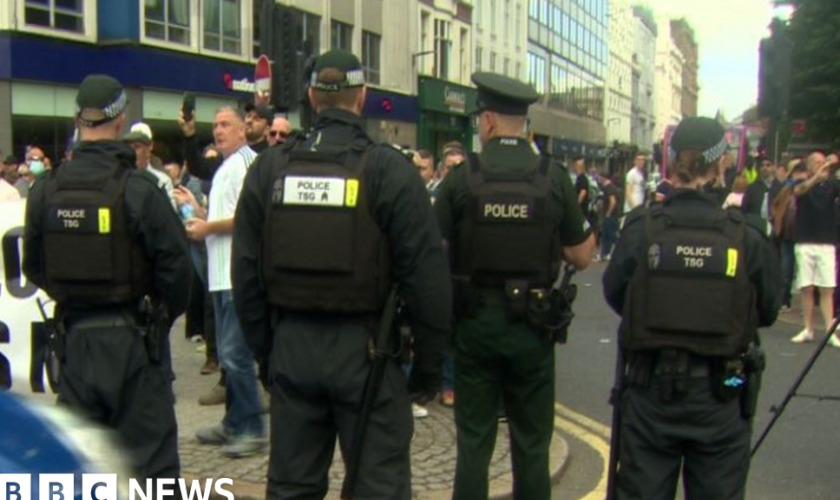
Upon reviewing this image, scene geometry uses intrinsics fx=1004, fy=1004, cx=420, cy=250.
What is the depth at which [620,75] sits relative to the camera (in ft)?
318

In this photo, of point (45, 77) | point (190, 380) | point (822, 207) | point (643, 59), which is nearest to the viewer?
point (190, 380)

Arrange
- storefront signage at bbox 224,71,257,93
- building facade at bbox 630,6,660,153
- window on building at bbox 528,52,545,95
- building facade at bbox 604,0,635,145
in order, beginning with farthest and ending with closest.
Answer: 1. building facade at bbox 630,6,660,153
2. building facade at bbox 604,0,635,145
3. window on building at bbox 528,52,545,95
4. storefront signage at bbox 224,71,257,93

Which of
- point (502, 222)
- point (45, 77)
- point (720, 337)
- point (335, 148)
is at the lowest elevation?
point (720, 337)

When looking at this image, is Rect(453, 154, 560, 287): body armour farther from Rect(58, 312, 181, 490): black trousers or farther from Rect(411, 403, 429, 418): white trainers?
Rect(411, 403, 429, 418): white trainers

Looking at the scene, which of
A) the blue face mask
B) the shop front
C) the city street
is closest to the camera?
the city street

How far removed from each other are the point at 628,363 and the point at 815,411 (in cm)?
414

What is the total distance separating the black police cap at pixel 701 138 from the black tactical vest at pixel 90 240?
230 centimetres

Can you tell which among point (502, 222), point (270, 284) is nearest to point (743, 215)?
point (502, 222)

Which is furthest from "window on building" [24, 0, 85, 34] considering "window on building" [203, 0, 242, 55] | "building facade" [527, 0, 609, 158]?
"building facade" [527, 0, 609, 158]

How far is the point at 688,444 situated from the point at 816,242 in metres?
7.44

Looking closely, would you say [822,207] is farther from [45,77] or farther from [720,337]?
[45,77]

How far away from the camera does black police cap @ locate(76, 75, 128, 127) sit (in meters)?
4.35

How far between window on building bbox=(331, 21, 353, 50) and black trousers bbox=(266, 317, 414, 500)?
30.2 metres

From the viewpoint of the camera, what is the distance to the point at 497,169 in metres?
4.48
